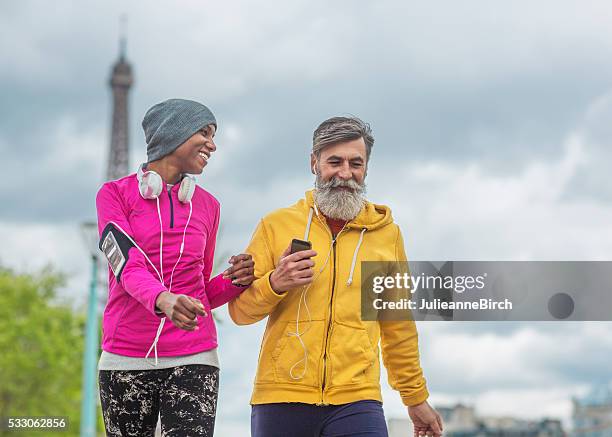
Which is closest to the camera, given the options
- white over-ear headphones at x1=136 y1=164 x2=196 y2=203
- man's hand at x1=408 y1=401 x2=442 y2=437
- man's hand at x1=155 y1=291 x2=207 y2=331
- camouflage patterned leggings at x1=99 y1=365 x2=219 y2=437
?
man's hand at x1=155 y1=291 x2=207 y2=331

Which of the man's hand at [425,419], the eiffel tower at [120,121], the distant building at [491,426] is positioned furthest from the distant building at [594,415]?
the man's hand at [425,419]

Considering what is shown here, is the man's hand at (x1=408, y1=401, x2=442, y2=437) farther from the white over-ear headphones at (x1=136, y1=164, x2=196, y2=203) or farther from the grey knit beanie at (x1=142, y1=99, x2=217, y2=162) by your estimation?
the grey knit beanie at (x1=142, y1=99, x2=217, y2=162)

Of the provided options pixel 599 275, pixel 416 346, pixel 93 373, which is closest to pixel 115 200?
pixel 416 346

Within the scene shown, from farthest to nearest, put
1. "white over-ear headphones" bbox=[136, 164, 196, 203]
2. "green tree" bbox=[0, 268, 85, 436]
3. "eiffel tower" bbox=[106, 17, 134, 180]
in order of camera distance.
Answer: "eiffel tower" bbox=[106, 17, 134, 180], "green tree" bbox=[0, 268, 85, 436], "white over-ear headphones" bbox=[136, 164, 196, 203]

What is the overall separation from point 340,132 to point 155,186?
3.27 ft

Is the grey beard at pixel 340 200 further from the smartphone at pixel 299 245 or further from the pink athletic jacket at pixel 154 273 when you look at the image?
the pink athletic jacket at pixel 154 273

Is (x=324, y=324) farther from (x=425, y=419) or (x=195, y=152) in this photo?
(x=195, y=152)

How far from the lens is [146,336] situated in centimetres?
444

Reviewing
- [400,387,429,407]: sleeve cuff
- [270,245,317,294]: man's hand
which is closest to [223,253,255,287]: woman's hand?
[270,245,317,294]: man's hand

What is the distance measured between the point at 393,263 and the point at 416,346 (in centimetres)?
43

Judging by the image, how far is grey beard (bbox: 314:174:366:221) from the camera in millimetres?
5062

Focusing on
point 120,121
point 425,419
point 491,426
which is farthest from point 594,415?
point 425,419

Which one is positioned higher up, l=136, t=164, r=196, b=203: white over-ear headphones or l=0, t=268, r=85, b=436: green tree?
l=0, t=268, r=85, b=436: green tree

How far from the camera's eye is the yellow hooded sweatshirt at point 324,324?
4.77m
